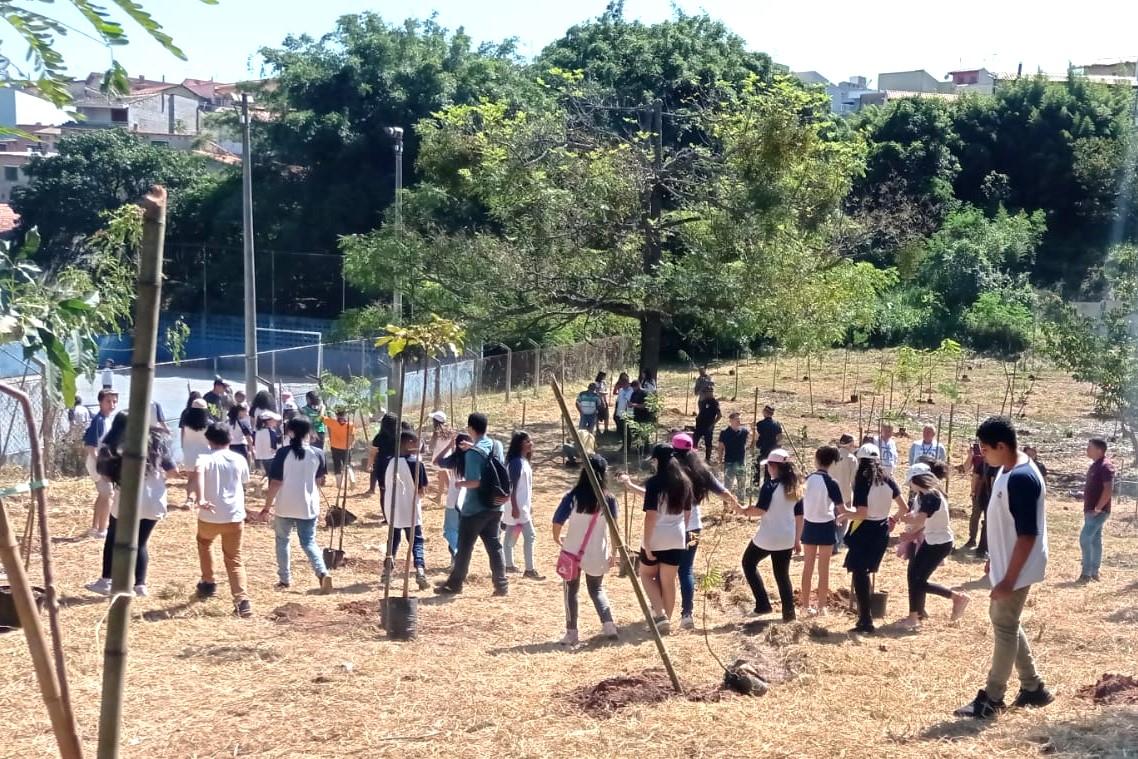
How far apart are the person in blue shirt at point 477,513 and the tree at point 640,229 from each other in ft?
36.7

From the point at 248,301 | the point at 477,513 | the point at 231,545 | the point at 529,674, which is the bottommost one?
the point at 529,674

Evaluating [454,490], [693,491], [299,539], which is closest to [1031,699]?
[693,491]

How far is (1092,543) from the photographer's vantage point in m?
12.0

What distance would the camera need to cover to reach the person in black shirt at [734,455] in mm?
15867

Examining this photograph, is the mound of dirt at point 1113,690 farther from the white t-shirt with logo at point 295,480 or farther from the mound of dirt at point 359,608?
the white t-shirt with logo at point 295,480

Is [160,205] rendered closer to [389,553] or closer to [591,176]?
[389,553]

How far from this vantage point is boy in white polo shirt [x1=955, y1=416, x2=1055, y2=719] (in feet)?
20.5

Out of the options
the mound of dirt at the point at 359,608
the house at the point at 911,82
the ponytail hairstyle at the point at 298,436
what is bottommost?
the mound of dirt at the point at 359,608

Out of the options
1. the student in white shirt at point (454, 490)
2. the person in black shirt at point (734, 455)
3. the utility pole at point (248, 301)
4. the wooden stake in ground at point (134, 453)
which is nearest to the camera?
the wooden stake in ground at point (134, 453)

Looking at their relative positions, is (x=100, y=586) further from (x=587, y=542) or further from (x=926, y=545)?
(x=926, y=545)

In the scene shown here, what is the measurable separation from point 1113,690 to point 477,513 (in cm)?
529

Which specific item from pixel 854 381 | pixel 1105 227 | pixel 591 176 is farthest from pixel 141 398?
pixel 1105 227

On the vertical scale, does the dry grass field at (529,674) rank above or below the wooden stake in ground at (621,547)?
below

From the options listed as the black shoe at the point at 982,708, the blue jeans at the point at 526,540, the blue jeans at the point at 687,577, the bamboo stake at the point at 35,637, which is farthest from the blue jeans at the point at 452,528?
the bamboo stake at the point at 35,637
